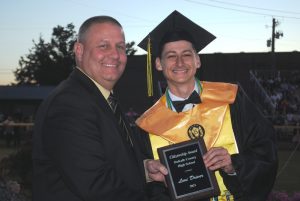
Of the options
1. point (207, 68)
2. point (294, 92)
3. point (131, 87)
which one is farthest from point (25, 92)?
point (294, 92)

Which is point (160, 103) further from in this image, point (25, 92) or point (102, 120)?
point (25, 92)

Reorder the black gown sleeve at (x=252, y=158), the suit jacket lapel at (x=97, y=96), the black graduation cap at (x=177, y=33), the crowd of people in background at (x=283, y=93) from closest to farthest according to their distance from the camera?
the suit jacket lapel at (x=97, y=96), the black gown sleeve at (x=252, y=158), the black graduation cap at (x=177, y=33), the crowd of people in background at (x=283, y=93)

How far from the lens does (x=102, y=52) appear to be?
2883mm

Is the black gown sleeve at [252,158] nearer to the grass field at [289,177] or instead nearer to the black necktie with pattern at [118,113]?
the black necktie with pattern at [118,113]

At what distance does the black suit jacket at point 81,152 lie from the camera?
2.27 meters

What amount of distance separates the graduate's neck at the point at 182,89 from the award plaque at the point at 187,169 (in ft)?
2.31

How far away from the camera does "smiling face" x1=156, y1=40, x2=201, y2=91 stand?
3.52 m

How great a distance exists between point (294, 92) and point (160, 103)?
2265cm

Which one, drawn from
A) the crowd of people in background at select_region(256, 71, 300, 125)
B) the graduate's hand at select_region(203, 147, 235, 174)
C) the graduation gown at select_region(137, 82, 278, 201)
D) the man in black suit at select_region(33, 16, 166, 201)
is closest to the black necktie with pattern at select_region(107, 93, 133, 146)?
the man in black suit at select_region(33, 16, 166, 201)

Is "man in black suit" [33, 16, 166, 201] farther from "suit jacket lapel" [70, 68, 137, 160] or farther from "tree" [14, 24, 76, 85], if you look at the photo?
"tree" [14, 24, 76, 85]

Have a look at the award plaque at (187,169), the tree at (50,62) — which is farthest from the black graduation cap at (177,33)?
the tree at (50,62)

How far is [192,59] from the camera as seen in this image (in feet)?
11.8

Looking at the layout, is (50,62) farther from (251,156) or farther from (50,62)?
(251,156)

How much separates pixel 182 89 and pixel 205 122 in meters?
0.36
